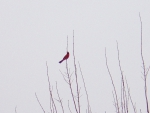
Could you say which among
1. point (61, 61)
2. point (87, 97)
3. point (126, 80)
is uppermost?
point (61, 61)

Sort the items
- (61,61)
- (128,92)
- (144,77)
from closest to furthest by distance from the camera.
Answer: (144,77), (128,92), (61,61)

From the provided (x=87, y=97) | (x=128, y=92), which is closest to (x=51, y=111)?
(x=87, y=97)

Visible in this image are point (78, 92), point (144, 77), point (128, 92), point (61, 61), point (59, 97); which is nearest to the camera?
point (144, 77)

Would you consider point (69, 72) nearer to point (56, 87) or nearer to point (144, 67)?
point (56, 87)

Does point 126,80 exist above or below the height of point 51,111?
above

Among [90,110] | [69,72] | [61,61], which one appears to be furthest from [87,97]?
[61,61]

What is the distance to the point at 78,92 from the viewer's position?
2.86m

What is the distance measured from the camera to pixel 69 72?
117 inches

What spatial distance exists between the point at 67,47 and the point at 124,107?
1.42 m

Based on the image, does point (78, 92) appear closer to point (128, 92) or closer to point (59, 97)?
point (59, 97)

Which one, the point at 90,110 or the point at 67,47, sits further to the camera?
the point at 90,110

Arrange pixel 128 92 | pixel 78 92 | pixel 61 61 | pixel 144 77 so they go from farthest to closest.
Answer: pixel 61 61 < pixel 128 92 < pixel 78 92 < pixel 144 77

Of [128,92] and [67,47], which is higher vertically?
[67,47]

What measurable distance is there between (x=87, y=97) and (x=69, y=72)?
0.64 metres
